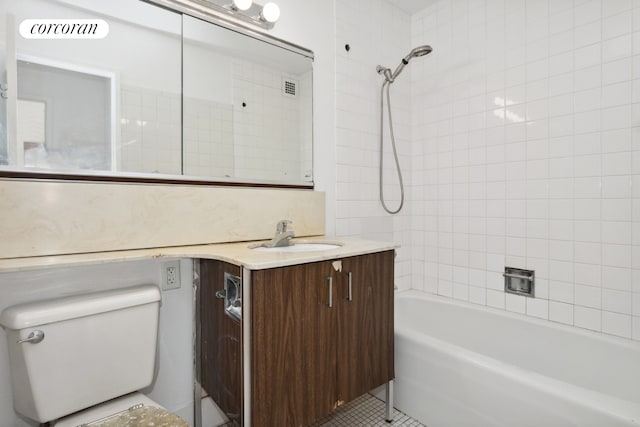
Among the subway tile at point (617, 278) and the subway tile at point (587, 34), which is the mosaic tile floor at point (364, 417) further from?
the subway tile at point (587, 34)

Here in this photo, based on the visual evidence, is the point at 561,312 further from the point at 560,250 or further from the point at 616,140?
the point at 616,140

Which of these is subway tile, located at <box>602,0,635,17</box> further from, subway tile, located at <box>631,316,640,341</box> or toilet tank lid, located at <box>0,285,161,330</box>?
toilet tank lid, located at <box>0,285,161,330</box>

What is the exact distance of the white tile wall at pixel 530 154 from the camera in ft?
5.23

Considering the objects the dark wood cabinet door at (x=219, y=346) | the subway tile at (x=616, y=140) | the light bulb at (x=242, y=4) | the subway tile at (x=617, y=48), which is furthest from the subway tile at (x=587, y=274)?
the light bulb at (x=242, y=4)

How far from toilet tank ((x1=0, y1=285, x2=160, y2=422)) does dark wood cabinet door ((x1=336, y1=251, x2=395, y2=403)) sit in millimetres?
711

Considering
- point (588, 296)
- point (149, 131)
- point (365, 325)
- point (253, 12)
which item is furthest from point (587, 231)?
point (149, 131)

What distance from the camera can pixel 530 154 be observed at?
1.87 metres

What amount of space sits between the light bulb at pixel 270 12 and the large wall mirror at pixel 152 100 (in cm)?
10

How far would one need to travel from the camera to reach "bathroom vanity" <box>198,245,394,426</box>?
1065 mm

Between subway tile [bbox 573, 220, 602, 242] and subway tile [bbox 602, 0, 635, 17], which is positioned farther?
subway tile [bbox 573, 220, 602, 242]

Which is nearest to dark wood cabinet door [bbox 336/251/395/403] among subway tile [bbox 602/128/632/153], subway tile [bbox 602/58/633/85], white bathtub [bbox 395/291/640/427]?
white bathtub [bbox 395/291/640/427]

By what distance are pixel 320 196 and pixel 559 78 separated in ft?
4.66

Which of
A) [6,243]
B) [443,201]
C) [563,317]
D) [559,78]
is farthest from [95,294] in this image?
[559,78]

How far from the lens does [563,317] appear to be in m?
1.78
